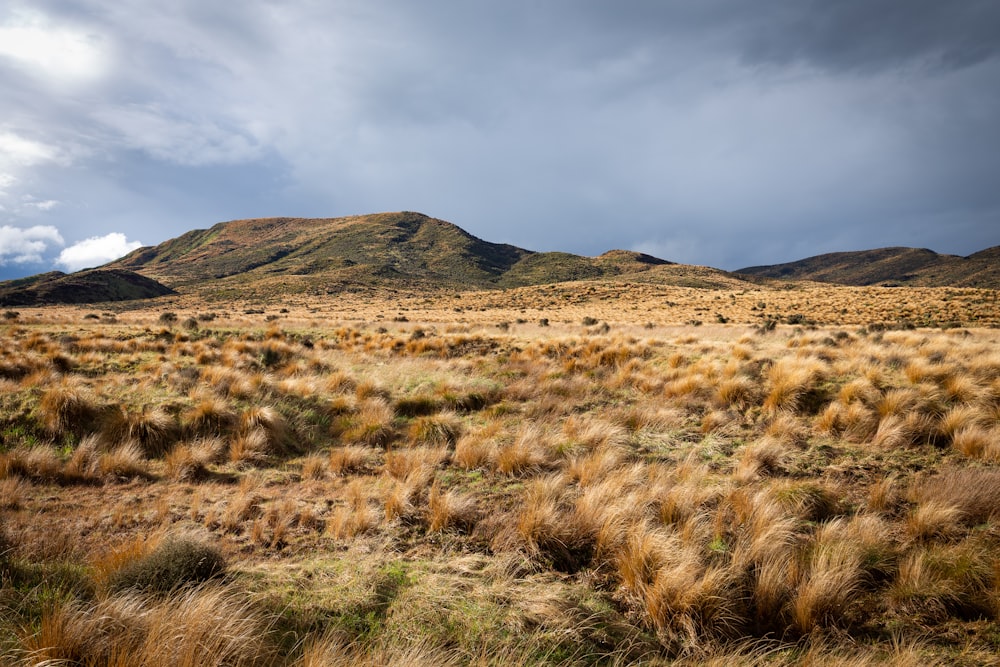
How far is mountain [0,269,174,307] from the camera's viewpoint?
8050cm

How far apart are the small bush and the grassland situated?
0.02 metres

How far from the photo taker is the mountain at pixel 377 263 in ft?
349

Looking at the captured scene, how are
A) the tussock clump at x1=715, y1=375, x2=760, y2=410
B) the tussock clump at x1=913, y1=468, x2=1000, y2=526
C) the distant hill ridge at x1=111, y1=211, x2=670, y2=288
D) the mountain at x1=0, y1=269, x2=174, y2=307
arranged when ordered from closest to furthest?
the tussock clump at x1=913, y1=468, x2=1000, y2=526, the tussock clump at x1=715, y1=375, x2=760, y2=410, the mountain at x1=0, y1=269, x2=174, y2=307, the distant hill ridge at x1=111, y1=211, x2=670, y2=288

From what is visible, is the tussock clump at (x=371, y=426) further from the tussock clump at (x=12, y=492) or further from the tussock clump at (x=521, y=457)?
the tussock clump at (x=12, y=492)

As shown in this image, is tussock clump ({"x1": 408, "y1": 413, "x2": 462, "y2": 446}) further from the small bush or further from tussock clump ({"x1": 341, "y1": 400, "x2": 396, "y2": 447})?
the small bush

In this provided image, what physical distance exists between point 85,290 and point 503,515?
130m

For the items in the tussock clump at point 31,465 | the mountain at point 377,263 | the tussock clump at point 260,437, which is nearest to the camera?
the tussock clump at point 31,465

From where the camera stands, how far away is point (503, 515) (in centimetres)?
442

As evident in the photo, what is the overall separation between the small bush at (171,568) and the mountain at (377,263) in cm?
8776

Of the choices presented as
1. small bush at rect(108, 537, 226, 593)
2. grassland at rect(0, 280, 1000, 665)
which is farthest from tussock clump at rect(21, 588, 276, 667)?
small bush at rect(108, 537, 226, 593)

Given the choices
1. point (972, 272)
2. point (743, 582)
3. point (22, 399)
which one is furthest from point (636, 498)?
point (972, 272)

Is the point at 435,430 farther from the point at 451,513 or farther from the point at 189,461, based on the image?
the point at 189,461

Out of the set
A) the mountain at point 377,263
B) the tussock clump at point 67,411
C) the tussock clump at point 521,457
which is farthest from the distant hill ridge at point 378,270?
the tussock clump at point 521,457

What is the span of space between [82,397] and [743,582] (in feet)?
31.5
